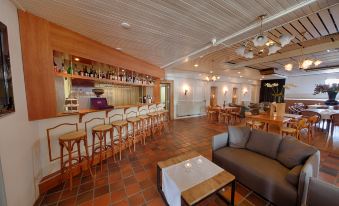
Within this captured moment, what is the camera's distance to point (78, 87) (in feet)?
12.0

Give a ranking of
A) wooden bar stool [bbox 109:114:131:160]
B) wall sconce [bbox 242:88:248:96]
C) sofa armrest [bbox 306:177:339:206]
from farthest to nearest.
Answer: wall sconce [bbox 242:88:248:96] < wooden bar stool [bbox 109:114:131:160] < sofa armrest [bbox 306:177:339:206]

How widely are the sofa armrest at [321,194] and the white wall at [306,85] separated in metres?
11.9

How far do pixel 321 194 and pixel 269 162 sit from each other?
769 millimetres

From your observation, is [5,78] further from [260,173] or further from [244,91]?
[244,91]

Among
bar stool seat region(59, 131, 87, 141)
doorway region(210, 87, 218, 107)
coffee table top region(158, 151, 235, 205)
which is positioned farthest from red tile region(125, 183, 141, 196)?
doorway region(210, 87, 218, 107)

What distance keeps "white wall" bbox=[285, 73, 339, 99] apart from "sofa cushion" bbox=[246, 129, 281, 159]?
36.1 ft

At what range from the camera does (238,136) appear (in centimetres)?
260

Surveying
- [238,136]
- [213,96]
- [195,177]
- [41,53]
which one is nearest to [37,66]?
[41,53]

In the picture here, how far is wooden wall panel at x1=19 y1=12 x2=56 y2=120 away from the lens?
1.82 metres

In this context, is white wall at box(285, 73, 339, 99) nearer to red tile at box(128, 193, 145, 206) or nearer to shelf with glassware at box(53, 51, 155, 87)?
shelf with glassware at box(53, 51, 155, 87)


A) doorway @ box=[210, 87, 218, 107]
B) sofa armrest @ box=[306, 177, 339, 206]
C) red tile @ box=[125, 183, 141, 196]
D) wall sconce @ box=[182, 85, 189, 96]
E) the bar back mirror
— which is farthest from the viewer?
doorway @ box=[210, 87, 218, 107]

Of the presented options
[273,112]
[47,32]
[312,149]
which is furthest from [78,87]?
[273,112]

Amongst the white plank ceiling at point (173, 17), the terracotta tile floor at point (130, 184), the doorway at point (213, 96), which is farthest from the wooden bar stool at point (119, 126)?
the doorway at point (213, 96)

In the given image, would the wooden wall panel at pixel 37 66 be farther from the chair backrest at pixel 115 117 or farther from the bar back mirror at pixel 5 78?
the chair backrest at pixel 115 117
